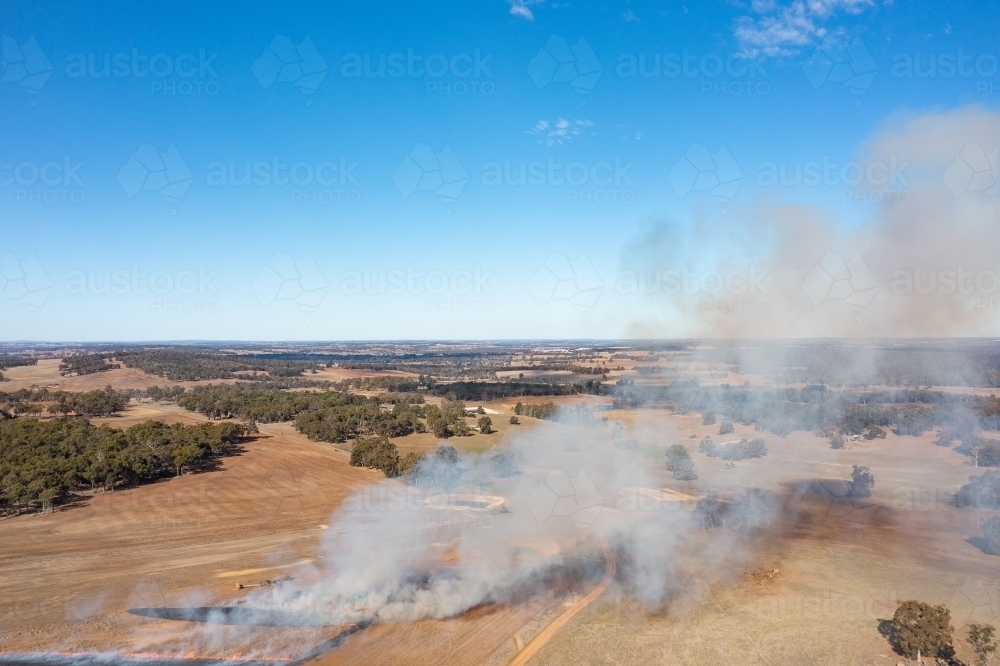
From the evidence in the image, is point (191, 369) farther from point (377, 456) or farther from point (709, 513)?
point (709, 513)

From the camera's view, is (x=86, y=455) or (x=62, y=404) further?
(x=62, y=404)

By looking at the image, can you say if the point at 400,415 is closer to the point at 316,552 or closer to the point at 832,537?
the point at 316,552

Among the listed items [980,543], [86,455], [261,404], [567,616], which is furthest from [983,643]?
[261,404]

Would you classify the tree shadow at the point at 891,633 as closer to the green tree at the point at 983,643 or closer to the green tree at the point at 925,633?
the green tree at the point at 925,633

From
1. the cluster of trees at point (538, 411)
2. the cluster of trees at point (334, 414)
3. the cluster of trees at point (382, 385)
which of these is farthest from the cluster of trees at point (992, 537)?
the cluster of trees at point (382, 385)

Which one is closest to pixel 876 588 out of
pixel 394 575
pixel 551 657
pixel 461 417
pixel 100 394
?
pixel 551 657
